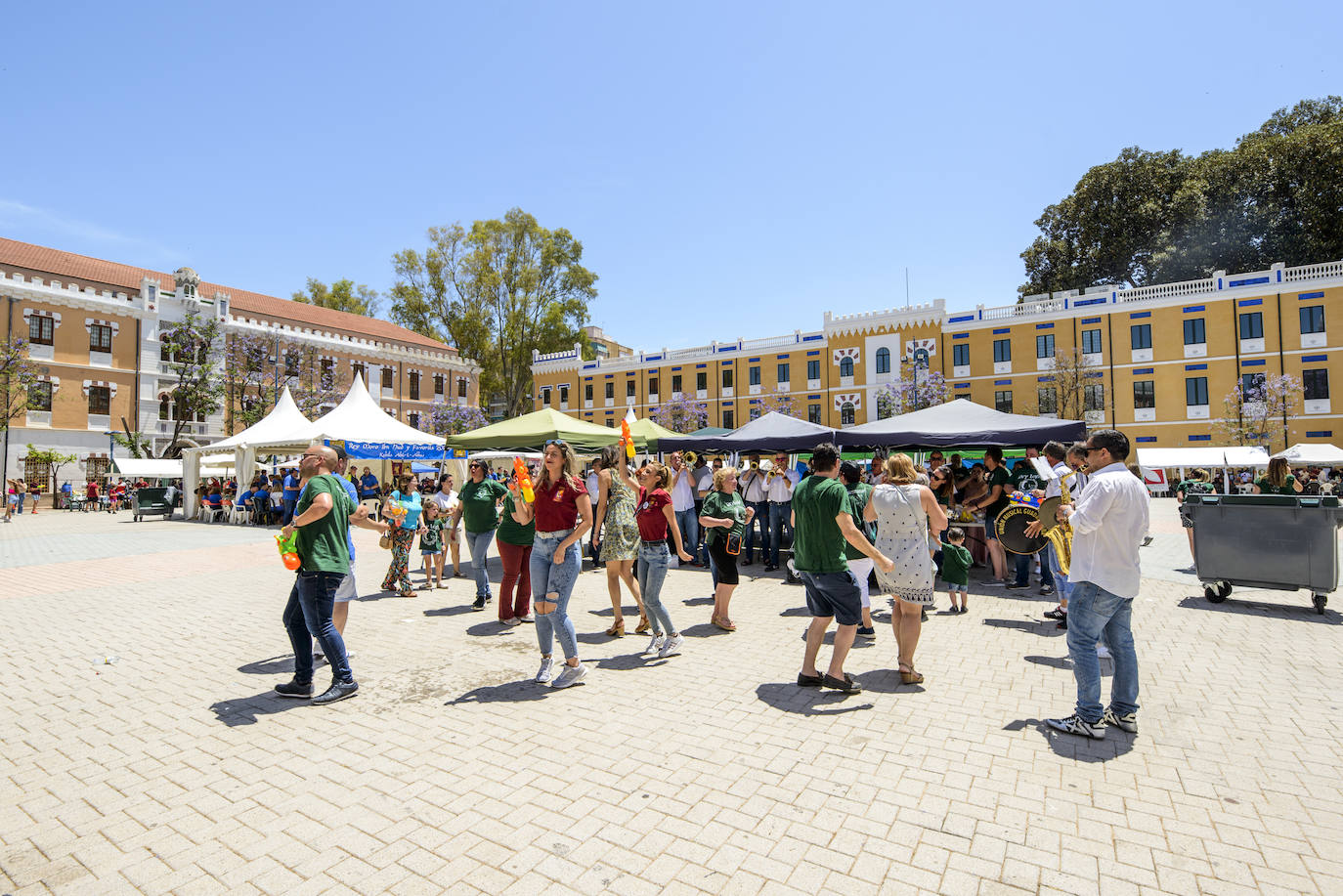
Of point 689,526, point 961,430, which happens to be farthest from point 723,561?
point 961,430

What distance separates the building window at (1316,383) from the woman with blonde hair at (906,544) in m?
43.3

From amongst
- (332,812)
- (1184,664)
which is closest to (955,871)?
(332,812)

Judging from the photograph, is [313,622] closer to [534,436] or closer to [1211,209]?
[534,436]

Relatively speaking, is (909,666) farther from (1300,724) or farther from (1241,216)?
(1241,216)

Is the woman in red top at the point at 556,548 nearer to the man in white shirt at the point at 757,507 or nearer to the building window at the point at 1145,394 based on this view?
the man in white shirt at the point at 757,507

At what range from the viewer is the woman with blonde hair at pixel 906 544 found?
4.91m

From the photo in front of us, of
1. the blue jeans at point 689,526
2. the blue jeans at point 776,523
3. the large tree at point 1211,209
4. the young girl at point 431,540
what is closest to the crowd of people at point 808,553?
the young girl at point 431,540

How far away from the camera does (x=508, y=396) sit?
48.8 metres

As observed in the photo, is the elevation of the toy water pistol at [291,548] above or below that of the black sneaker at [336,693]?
above

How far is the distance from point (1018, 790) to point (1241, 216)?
53.4 m

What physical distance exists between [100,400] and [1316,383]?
65.4 meters

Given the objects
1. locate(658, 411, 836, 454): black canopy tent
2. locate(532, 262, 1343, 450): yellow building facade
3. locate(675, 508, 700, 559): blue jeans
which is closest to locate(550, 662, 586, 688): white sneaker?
locate(675, 508, 700, 559): blue jeans

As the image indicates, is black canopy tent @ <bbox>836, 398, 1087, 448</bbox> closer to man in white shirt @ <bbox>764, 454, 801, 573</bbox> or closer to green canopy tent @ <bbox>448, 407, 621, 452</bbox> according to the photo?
man in white shirt @ <bbox>764, 454, 801, 573</bbox>

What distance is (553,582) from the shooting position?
16.2 feet
